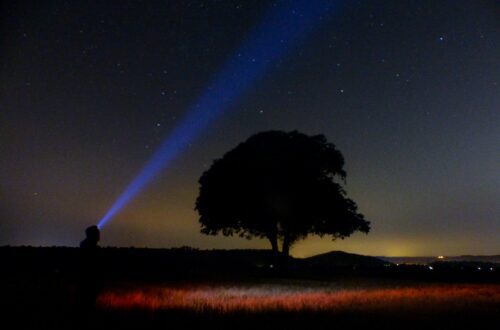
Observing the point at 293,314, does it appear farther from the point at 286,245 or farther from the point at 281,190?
the point at 286,245

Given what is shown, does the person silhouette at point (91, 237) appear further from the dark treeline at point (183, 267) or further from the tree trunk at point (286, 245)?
the tree trunk at point (286, 245)

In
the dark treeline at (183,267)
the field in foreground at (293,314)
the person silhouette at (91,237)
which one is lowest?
the field in foreground at (293,314)

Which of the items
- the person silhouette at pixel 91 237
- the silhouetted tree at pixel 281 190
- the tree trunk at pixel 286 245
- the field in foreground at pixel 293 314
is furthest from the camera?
the tree trunk at pixel 286 245

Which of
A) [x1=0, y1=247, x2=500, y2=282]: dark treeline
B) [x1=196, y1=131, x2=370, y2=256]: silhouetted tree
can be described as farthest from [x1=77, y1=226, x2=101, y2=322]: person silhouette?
[x1=196, y1=131, x2=370, y2=256]: silhouetted tree

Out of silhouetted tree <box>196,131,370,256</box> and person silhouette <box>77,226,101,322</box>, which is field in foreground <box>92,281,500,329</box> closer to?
person silhouette <box>77,226,101,322</box>

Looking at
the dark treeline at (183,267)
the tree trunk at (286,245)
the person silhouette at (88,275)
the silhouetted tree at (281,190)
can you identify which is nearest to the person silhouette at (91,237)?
the person silhouette at (88,275)

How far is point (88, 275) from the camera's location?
822 centimetres

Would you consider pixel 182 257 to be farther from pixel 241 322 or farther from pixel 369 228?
pixel 241 322

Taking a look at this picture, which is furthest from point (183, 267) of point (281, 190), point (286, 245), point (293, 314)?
point (293, 314)

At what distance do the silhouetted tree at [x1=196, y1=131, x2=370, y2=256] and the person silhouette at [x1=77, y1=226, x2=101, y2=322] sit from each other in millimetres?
29470

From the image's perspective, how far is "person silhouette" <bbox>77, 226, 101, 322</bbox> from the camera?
816cm

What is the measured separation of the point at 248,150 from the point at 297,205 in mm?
6350

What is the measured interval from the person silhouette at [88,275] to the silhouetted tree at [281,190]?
96.7ft

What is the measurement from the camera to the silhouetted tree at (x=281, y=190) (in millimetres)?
37562
